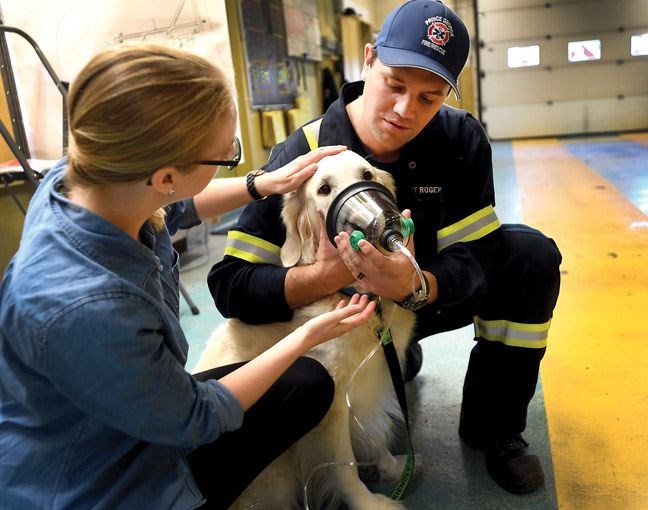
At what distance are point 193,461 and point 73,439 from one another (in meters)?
0.33

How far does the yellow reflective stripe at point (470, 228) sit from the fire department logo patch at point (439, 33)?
1.69 ft

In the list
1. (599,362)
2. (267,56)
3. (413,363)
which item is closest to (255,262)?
(413,363)

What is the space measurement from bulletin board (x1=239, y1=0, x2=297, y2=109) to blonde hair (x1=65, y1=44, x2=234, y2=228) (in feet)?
16.5

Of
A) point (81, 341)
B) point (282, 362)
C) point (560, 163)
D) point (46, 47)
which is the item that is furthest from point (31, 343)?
point (560, 163)

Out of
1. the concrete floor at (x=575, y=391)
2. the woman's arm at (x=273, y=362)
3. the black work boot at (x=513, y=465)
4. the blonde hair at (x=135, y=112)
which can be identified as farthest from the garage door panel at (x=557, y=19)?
the blonde hair at (x=135, y=112)

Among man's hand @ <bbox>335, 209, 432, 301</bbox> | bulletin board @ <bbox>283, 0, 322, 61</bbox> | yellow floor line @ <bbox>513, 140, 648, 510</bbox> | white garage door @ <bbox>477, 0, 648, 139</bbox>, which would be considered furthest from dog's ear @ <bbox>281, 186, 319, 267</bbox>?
white garage door @ <bbox>477, 0, 648, 139</bbox>

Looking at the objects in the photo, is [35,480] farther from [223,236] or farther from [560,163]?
[560,163]

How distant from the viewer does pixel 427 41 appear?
1451mm

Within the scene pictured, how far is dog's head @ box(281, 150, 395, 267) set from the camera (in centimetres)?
143

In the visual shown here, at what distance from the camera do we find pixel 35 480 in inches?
37.9

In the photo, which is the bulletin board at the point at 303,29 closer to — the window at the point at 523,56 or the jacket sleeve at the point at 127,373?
the window at the point at 523,56

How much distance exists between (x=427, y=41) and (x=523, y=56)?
1200cm

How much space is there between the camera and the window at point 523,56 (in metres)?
12.0

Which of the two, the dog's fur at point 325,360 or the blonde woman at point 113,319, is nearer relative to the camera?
the blonde woman at point 113,319
